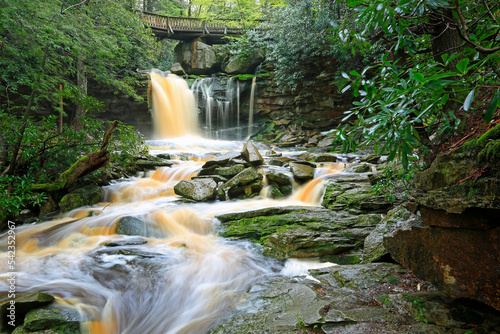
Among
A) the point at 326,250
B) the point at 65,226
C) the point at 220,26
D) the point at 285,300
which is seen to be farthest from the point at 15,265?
the point at 220,26

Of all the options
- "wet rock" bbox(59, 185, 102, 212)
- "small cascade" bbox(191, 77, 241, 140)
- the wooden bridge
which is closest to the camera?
"wet rock" bbox(59, 185, 102, 212)

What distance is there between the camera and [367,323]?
2182 millimetres

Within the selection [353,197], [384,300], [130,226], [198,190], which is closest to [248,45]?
[198,190]

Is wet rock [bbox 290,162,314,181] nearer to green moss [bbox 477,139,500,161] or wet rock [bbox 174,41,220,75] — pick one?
green moss [bbox 477,139,500,161]

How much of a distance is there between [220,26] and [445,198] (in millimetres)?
23854

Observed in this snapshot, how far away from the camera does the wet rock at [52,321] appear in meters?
2.60

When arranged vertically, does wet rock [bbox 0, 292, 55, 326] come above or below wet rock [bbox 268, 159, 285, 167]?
below

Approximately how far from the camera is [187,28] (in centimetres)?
2123

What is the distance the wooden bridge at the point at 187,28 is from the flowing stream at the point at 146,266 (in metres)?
18.6

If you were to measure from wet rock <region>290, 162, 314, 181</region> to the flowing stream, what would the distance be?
2.56ft

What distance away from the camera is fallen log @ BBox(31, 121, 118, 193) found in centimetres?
631

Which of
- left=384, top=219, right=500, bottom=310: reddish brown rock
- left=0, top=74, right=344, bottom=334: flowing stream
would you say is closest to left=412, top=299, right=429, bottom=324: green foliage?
left=384, top=219, right=500, bottom=310: reddish brown rock

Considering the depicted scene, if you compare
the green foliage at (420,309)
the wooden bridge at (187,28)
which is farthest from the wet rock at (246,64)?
the green foliage at (420,309)

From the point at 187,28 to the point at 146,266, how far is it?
71.4 ft
